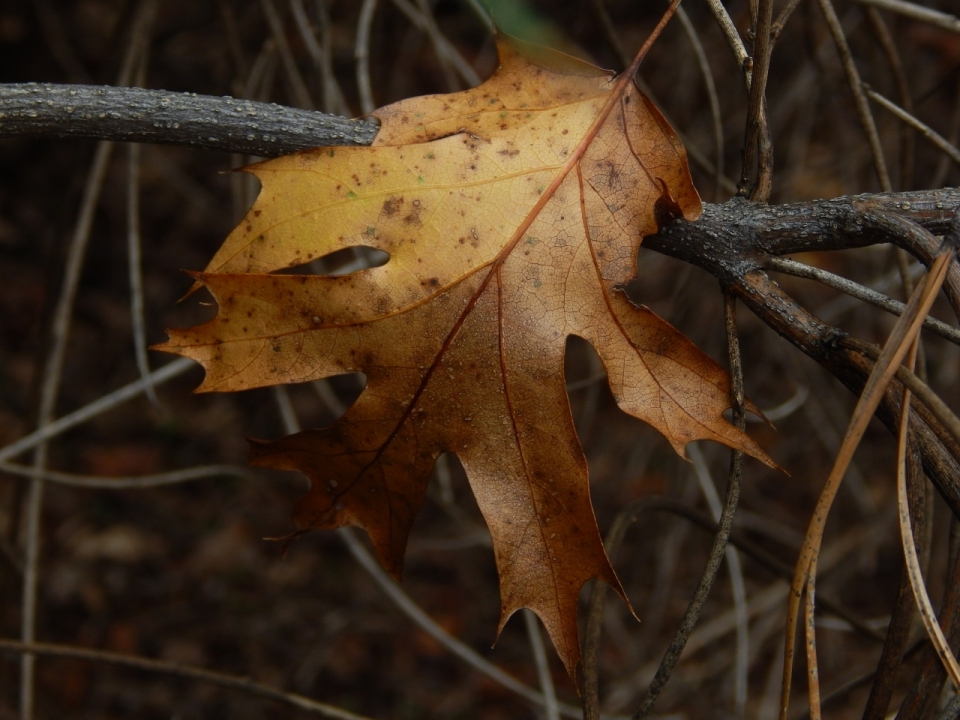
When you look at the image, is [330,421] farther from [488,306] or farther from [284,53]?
[488,306]

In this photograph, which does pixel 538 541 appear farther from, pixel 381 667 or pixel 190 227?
pixel 190 227

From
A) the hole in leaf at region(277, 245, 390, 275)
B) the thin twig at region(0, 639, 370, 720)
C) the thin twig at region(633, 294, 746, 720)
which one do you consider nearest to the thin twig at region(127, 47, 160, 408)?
the hole in leaf at region(277, 245, 390, 275)

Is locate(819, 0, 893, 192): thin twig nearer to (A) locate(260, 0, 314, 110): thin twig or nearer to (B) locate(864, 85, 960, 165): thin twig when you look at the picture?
(B) locate(864, 85, 960, 165): thin twig

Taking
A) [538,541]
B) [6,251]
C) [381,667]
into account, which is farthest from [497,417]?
[6,251]

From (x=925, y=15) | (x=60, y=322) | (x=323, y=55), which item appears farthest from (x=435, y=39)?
(x=60, y=322)

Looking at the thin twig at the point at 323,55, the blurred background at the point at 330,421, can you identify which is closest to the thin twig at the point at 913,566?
the thin twig at the point at 323,55

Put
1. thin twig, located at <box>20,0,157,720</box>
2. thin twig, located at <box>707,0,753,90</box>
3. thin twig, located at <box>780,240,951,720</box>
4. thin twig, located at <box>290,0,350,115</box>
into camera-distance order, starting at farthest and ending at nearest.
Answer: thin twig, located at <box>20,0,157,720</box> → thin twig, located at <box>290,0,350,115</box> → thin twig, located at <box>707,0,753,90</box> → thin twig, located at <box>780,240,951,720</box>
